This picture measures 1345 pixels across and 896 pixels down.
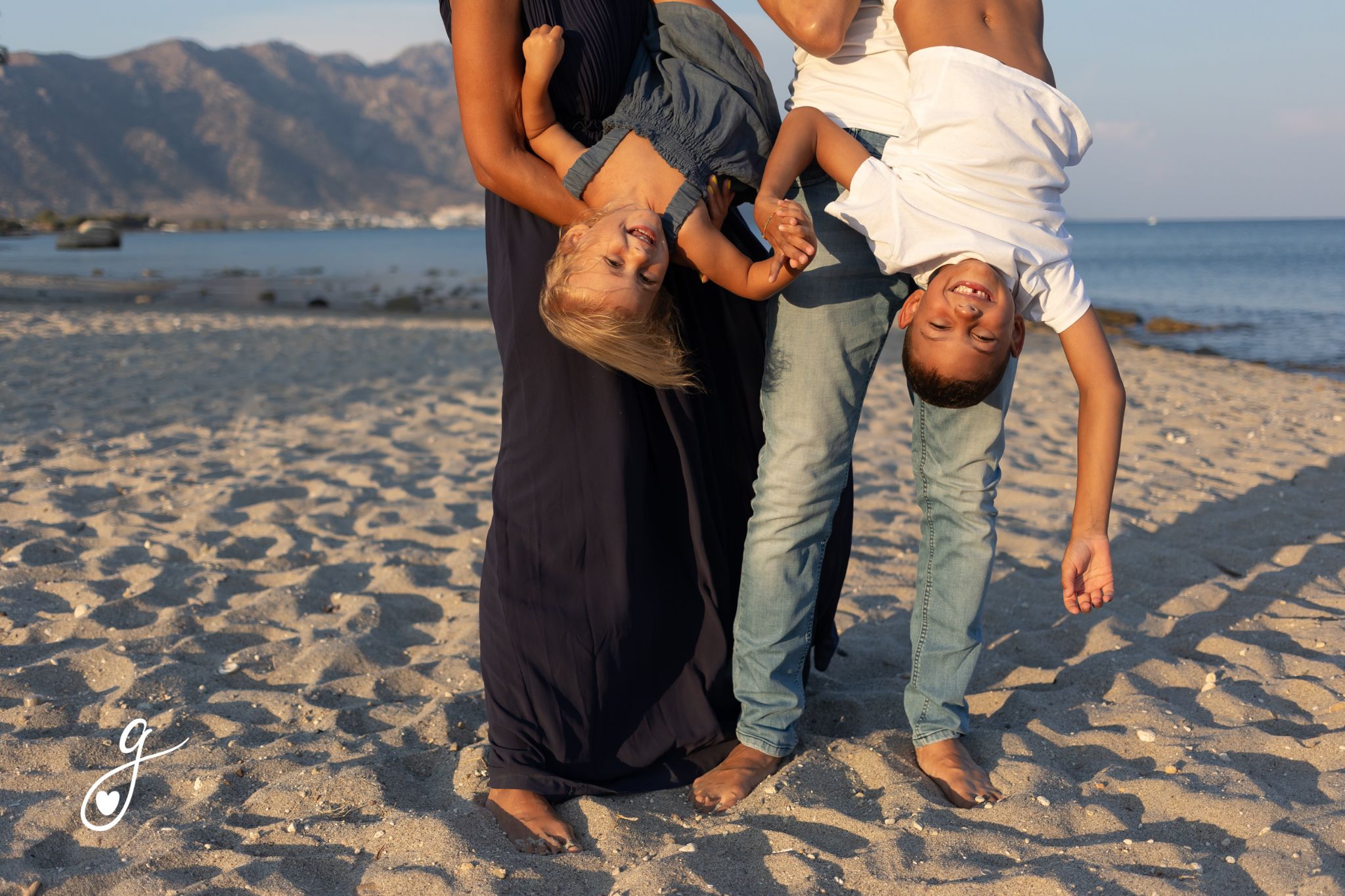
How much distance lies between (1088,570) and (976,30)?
1.18 m

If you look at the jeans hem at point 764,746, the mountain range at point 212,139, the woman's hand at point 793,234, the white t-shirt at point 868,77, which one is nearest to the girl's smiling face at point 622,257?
the woman's hand at point 793,234

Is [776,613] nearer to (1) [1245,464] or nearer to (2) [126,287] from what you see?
(1) [1245,464]

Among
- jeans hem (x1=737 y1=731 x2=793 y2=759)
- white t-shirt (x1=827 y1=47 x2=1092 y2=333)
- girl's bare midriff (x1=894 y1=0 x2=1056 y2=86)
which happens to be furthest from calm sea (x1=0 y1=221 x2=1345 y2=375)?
jeans hem (x1=737 y1=731 x2=793 y2=759)

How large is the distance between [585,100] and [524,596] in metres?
1.13

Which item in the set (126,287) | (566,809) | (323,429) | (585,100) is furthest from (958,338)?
(126,287)

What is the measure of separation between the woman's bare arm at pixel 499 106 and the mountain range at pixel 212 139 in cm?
9671

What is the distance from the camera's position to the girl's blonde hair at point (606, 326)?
1.95m

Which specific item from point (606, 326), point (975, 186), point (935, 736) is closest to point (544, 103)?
point (606, 326)

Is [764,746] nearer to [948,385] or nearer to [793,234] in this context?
[948,385]

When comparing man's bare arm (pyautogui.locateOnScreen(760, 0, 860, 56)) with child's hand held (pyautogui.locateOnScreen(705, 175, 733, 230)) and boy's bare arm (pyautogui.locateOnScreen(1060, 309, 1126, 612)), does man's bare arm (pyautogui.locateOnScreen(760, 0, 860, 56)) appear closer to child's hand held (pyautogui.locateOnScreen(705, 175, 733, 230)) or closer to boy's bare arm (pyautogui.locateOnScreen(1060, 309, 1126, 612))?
child's hand held (pyautogui.locateOnScreen(705, 175, 733, 230))

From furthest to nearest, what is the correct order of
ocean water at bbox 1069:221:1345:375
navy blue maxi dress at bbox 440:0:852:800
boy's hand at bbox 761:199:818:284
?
ocean water at bbox 1069:221:1345:375
navy blue maxi dress at bbox 440:0:852:800
boy's hand at bbox 761:199:818:284

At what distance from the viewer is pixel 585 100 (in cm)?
207

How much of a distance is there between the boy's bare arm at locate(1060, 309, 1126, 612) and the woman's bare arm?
1.11 meters

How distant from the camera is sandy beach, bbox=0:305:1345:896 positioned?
1.80 meters
